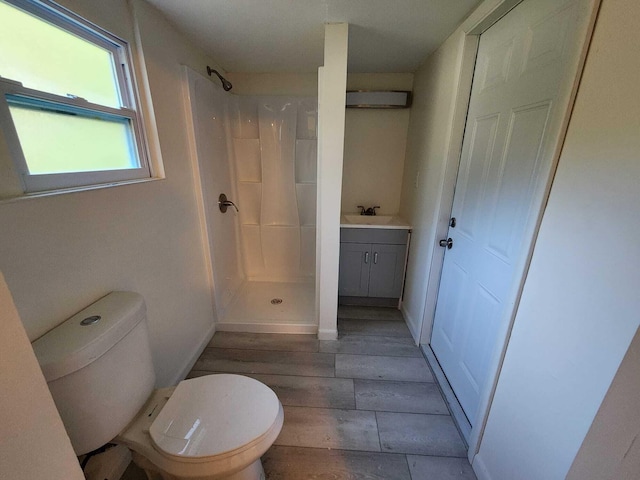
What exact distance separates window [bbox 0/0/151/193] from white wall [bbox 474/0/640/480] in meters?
1.71

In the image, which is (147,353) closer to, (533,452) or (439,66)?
(533,452)

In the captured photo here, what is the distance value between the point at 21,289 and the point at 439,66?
7.85 feet

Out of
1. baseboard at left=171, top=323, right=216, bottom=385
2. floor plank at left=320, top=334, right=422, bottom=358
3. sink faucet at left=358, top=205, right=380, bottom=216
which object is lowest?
floor plank at left=320, top=334, right=422, bottom=358

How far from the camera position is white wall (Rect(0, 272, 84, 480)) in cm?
40

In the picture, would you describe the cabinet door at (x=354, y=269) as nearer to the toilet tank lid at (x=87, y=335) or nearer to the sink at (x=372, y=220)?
the sink at (x=372, y=220)

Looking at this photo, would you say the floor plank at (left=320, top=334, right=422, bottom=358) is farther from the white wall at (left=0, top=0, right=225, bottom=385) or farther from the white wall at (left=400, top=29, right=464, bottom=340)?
the white wall at (left=0, top=0, right=225, bottom=385)

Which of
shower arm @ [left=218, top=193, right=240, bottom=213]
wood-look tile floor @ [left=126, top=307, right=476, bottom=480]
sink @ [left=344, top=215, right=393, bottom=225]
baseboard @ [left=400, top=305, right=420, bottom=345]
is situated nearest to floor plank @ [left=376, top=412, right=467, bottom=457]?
wood-look tile floor @ [left=126, top=307, right=476, bottom=480]

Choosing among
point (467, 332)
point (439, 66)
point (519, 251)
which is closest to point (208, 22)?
point (439, 66)

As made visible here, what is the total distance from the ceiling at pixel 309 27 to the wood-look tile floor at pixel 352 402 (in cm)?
212

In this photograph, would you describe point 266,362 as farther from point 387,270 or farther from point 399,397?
point 387,270

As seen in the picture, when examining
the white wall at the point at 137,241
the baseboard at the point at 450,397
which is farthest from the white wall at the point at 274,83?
the baseboard at the point at 450,397

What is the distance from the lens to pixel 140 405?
3.26 feet

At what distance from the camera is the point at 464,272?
1489 millimetres

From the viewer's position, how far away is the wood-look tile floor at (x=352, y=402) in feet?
3.96
